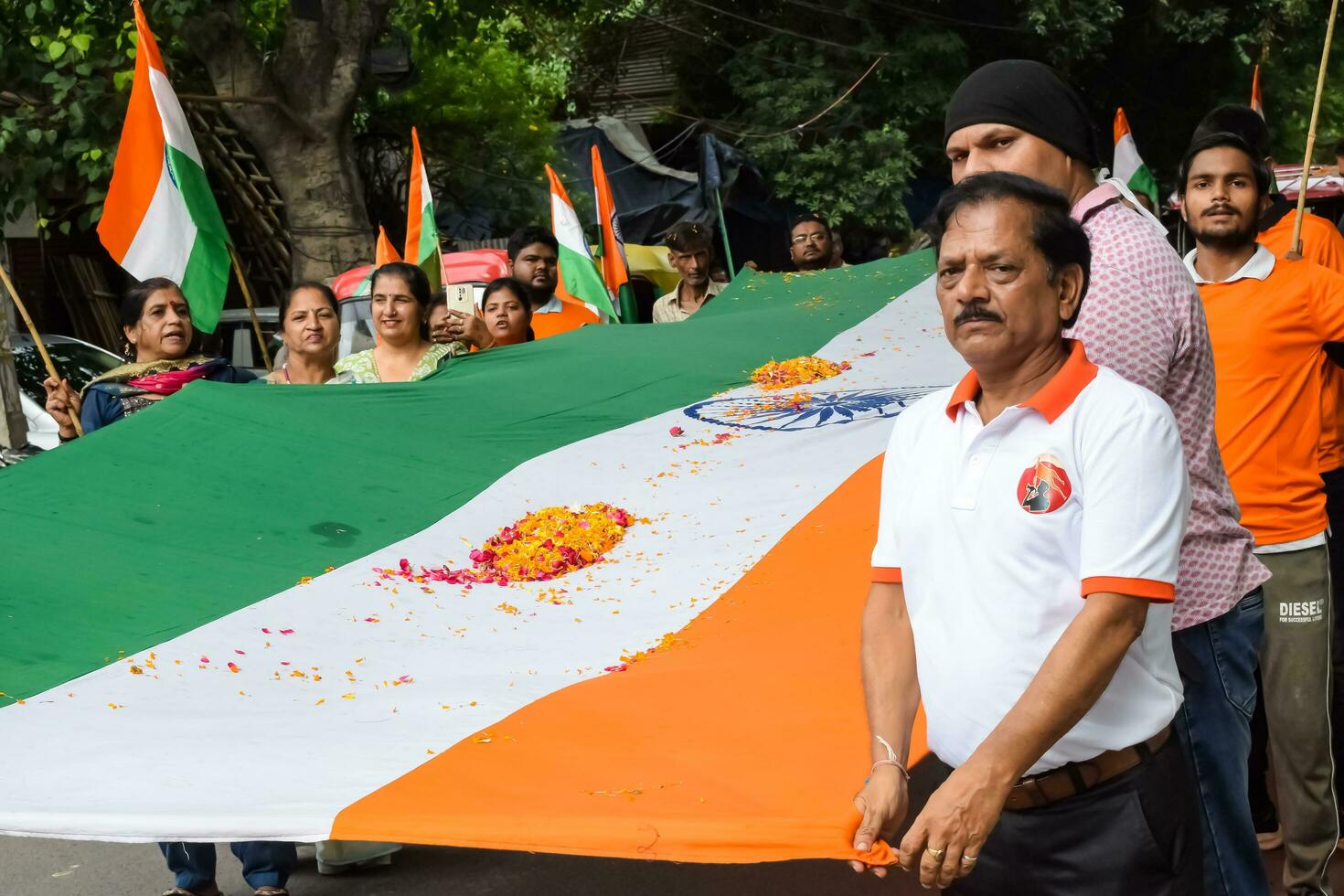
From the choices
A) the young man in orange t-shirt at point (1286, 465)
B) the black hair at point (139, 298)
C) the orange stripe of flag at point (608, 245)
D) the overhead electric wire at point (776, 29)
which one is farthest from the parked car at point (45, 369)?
the overhead electric wire at point (776, 29)

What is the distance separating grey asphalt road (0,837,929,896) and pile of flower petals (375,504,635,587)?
1.07m

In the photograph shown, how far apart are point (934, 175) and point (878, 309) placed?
561 inches

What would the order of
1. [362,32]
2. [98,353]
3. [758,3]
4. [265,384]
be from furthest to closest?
[758,3]
[362,32]
[98,353]
[265,384]

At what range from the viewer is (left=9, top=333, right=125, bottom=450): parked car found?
406 inches

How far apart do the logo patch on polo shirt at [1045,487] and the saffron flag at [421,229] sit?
7024mm

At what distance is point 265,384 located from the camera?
18.2 feet

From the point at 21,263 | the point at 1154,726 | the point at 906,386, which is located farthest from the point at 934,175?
the point at 1154,726

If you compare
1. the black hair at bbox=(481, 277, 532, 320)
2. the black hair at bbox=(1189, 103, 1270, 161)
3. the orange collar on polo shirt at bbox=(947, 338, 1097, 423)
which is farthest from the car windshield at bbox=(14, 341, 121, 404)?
the orange collar on polo shirt at bbox=(947, 338, 1097, 423)

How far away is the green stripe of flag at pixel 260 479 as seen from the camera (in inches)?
159

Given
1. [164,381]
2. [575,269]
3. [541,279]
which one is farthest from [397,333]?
[575,269]

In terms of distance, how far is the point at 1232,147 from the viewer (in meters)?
4.00

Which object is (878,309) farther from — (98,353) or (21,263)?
(21,263)

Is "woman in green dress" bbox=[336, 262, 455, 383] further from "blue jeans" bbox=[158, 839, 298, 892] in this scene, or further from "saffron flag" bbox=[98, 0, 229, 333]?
"blue jeans" bbox=[158, 839, 298, 892]

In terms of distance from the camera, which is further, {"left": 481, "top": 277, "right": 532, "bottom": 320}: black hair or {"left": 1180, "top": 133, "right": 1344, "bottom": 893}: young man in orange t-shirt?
{"left": 481, "top": 277, "right": 532, "bottom": 320}: black hair
